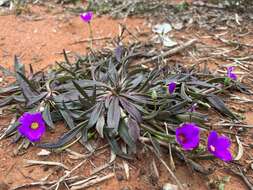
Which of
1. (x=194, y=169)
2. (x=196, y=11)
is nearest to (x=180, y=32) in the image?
(x=196, y=11)

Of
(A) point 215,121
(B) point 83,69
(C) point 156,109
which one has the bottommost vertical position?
(A) point 215,121

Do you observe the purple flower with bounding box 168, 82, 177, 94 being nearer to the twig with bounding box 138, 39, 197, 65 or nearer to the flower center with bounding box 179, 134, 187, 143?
the flower center with bounding box 179, 134, 187, 143

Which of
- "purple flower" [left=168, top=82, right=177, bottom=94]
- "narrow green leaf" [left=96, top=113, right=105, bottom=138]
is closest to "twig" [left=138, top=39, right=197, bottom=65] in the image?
"purple flower" [left=168, top=82, right=177, bottom=94]

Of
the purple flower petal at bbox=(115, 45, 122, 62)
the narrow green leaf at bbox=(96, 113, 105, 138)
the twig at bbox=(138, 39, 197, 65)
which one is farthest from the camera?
the twig at bbox=(138, 39, 197, 65)

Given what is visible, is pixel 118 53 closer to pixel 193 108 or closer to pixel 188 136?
pixel 193 108

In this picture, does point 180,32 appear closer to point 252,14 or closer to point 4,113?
point 252,14

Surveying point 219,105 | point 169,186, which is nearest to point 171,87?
point 219,105
